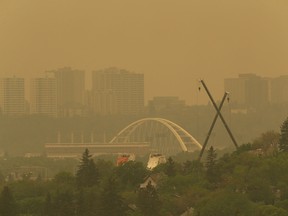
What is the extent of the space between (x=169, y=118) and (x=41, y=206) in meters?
61.8

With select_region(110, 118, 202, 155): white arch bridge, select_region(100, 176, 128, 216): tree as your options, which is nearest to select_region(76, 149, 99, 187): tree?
select_region(100, 176, 128, 216): tree

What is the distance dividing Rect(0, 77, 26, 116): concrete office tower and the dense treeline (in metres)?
64.7

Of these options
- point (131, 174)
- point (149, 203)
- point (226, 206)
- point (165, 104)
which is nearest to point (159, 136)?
point (165, 104)

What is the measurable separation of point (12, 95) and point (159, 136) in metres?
25.1

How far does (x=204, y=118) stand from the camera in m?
85.0

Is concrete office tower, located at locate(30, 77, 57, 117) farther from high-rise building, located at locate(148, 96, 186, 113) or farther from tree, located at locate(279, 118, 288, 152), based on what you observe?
tree, located at locate(279, 118, 288, 152)

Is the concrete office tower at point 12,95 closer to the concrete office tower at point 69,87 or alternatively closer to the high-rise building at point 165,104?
the concrete office tower at point 69,87

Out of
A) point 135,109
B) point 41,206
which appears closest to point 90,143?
point 135,109

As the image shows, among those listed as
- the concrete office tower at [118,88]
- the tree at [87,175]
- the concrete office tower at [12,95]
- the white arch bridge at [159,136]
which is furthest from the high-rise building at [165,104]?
the tree at [87,175]

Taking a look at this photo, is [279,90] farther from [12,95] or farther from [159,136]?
[159,136]

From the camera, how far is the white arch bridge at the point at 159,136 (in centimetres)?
7346

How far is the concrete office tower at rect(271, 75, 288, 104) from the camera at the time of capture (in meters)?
94.3

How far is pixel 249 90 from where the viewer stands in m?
95.8

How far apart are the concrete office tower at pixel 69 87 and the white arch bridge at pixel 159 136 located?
39.2 ft
